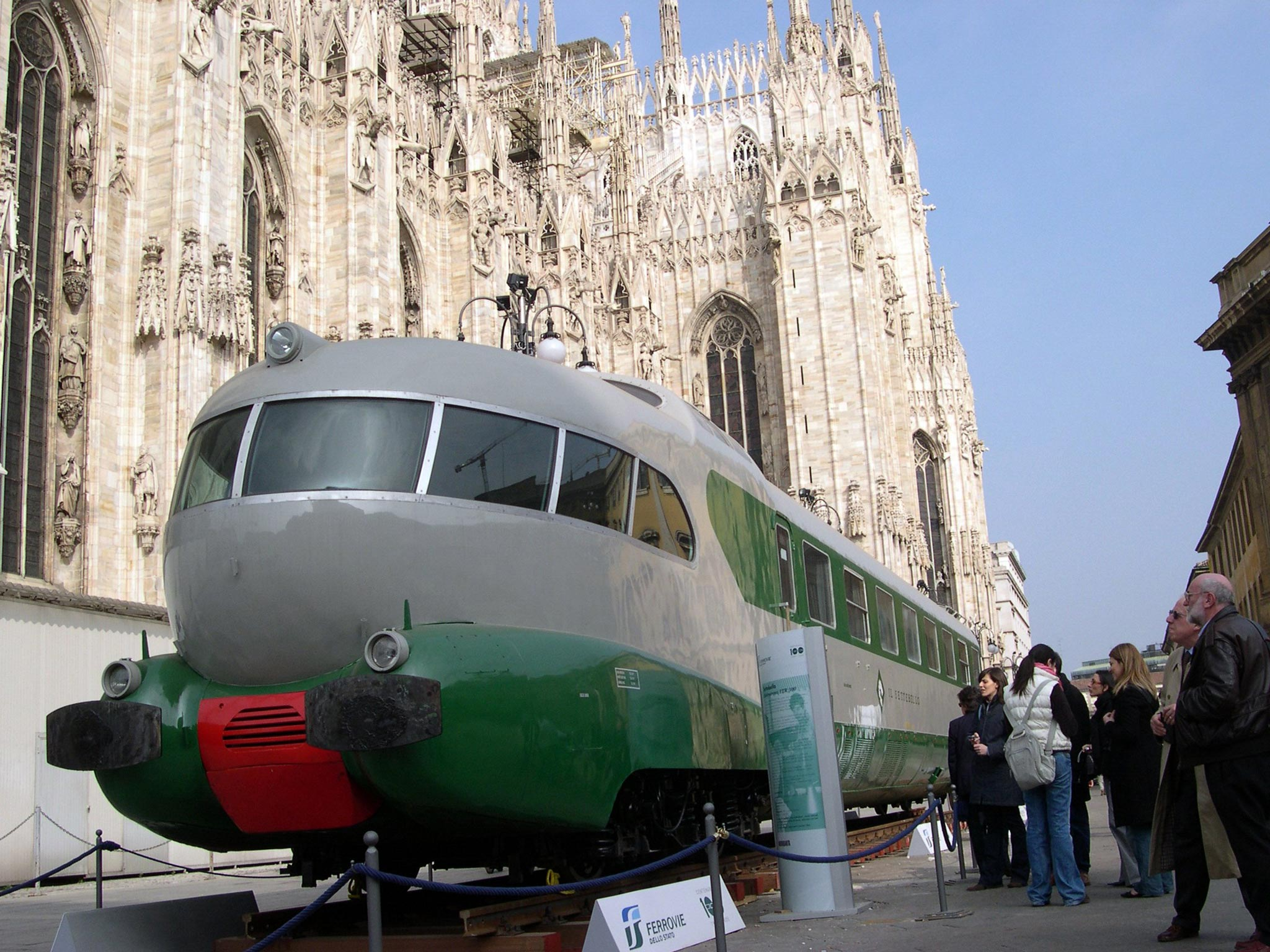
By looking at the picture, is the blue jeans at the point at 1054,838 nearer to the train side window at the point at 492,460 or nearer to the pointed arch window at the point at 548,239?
the train side window at the point at 492,460

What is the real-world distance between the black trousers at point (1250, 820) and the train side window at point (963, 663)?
14085 mm

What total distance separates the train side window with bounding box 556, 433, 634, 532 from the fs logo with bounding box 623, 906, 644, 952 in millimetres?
2096

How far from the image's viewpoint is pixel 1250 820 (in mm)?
5539

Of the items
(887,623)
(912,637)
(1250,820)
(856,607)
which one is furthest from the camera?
(912,637)

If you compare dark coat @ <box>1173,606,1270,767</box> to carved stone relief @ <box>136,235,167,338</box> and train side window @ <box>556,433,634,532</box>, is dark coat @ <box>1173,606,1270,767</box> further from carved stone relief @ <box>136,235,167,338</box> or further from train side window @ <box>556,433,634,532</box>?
carved stone relief @ <box>136,235,167,338</box>

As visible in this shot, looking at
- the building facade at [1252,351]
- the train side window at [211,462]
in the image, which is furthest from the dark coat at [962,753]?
the building facade at [1252,351]

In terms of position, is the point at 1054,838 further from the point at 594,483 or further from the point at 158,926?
the point at 158,926

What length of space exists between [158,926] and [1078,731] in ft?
18.0

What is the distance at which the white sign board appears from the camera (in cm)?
585

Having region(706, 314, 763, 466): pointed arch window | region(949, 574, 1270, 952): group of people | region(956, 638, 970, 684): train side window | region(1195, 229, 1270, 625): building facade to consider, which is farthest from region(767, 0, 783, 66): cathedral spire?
region(949, 574, 1270, 952): group of people

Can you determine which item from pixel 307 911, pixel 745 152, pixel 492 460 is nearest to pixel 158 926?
pixel 307 911

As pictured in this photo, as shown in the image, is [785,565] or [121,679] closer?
[121,679]

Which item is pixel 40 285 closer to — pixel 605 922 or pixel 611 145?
pixel 605 922

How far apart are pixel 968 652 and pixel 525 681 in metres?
16.3
